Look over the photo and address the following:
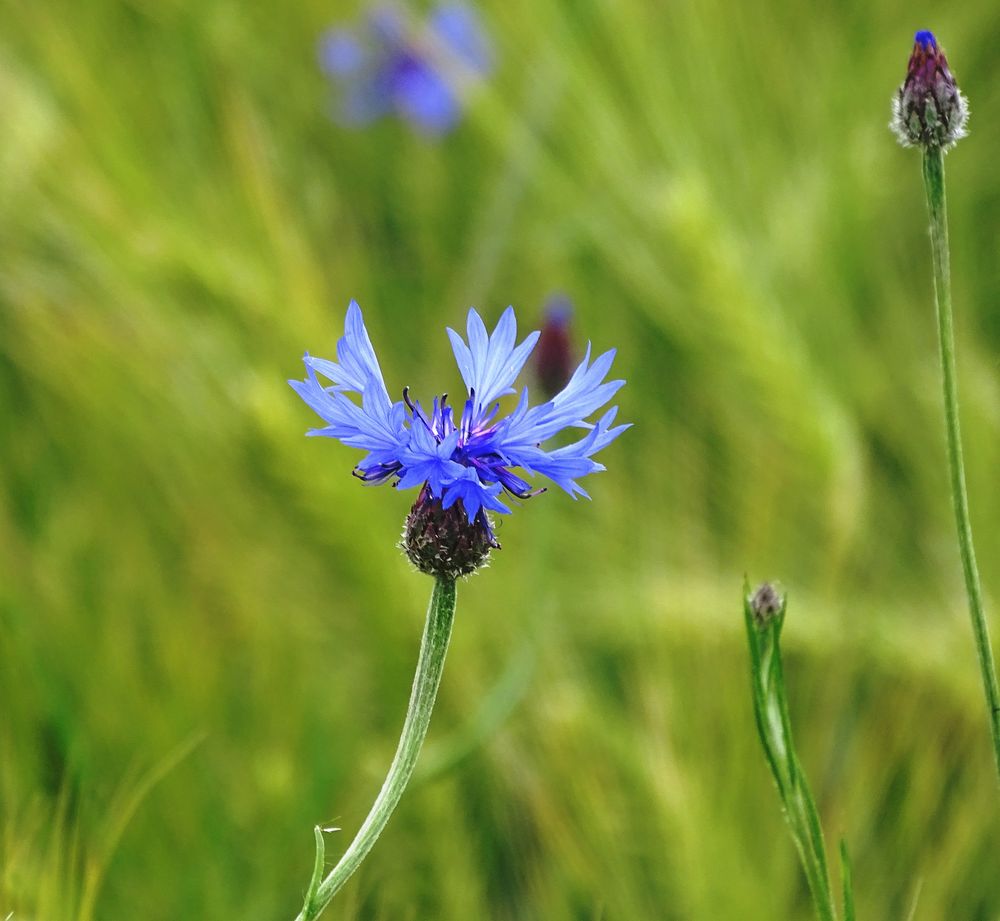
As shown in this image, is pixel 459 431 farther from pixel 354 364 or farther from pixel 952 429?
pixel 952 429

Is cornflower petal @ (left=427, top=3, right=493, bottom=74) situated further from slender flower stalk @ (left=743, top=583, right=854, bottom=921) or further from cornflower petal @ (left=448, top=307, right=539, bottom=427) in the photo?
slender flower stalk @ (left=743, top=583, right=854, bottom=921)

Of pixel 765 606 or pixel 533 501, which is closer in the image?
pixel 765 606

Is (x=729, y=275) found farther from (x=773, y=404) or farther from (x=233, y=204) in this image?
(x=233, y=204)

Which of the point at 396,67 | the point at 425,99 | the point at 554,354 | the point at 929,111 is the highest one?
the point at 396,67

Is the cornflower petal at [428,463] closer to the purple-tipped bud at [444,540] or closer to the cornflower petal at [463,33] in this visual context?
the purple-tipped bud at [444,540]

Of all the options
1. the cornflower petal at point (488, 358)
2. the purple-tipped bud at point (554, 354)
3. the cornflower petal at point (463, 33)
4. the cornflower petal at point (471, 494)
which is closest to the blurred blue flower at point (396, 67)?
the cornflower petal at point (463, 33)

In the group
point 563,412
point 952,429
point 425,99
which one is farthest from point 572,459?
point 425,99

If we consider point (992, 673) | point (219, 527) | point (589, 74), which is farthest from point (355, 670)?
point (992, 673)
